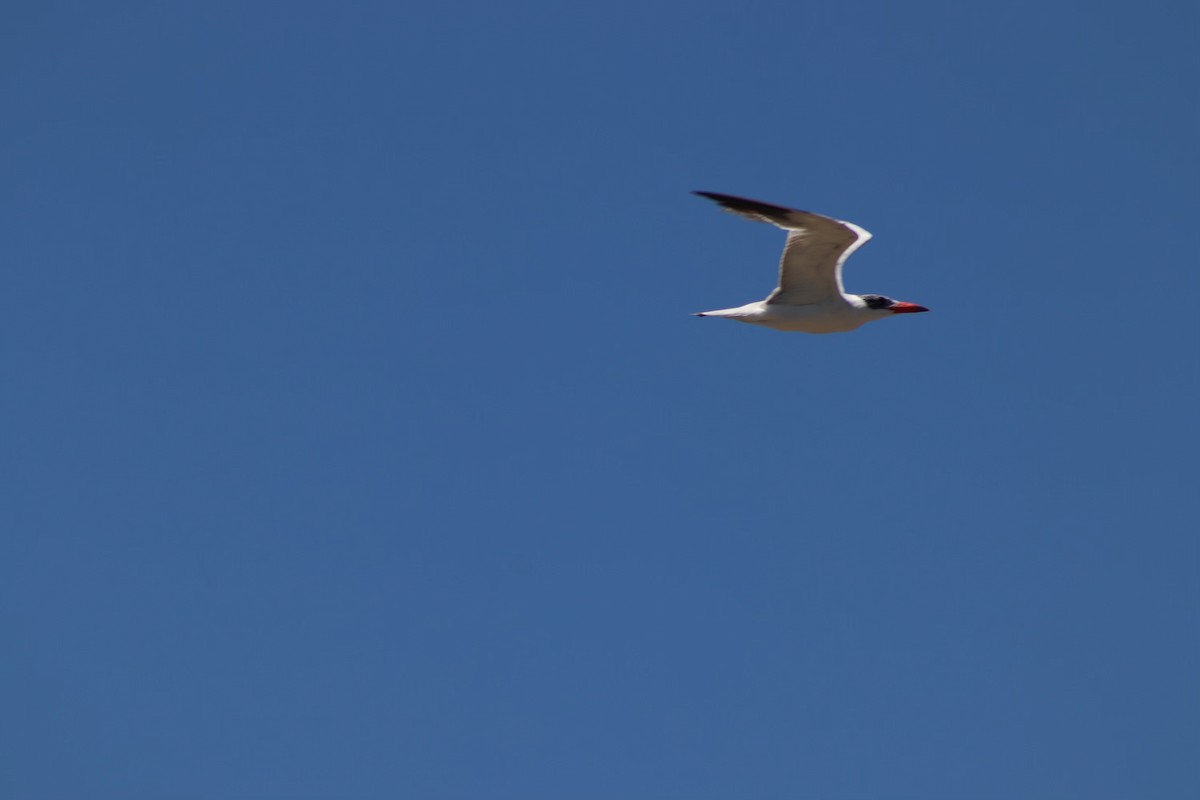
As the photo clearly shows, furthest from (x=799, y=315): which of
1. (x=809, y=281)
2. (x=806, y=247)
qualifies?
(x=806, y=247)

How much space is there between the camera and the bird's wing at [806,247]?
1999 centimetres

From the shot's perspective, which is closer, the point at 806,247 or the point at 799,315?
the point at 806,247

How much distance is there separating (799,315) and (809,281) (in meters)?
0.45

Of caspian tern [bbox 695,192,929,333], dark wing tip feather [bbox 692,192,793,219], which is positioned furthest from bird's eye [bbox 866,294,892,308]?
dark wing tip feather [bbox 692,192,793,219]

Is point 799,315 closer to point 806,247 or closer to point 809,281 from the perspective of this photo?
point 809,281

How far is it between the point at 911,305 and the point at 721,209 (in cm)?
381

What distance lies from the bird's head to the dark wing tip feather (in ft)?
7.76

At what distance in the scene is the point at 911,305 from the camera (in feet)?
74.3

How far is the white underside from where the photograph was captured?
21203 mm

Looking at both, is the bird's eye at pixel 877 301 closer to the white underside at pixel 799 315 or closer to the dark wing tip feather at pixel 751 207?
the white underside at pixel 799 315

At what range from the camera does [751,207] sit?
2003 centimetres

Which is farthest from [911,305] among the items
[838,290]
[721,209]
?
[721,209]

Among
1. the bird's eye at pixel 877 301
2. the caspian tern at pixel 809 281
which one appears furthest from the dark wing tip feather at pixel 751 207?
the bird's eye at pixel 877 301

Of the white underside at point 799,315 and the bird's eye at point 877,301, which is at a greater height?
the bird's eye at point 877,301
